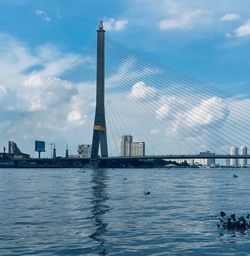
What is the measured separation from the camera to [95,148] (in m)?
116

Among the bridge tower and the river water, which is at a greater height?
the bridge tower

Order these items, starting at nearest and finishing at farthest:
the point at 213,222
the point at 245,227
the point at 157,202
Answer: the point at 245,227, the point at 213,222, the point at 157,202

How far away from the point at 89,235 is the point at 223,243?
4770 mm

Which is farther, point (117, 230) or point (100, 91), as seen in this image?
point (100, 91)

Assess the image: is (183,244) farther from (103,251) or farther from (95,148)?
(95,148)

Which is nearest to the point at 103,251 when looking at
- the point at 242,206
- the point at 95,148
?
the point at 242,206

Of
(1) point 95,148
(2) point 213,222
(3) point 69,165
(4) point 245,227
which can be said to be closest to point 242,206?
(2) point 213,222

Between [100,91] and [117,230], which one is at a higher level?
[100,91]

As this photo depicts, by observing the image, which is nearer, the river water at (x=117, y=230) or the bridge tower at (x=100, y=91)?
the river water at (x=117, y=230)

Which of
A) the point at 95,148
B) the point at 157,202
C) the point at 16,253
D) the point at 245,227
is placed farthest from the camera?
the point at 95,148

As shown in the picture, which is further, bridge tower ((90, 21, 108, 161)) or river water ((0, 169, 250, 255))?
bridge tower ((90, 21, 108, 161))

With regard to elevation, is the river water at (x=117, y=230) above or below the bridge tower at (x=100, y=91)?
below

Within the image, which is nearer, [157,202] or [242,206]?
[242,206]

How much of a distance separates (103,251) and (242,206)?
50.6 ft
